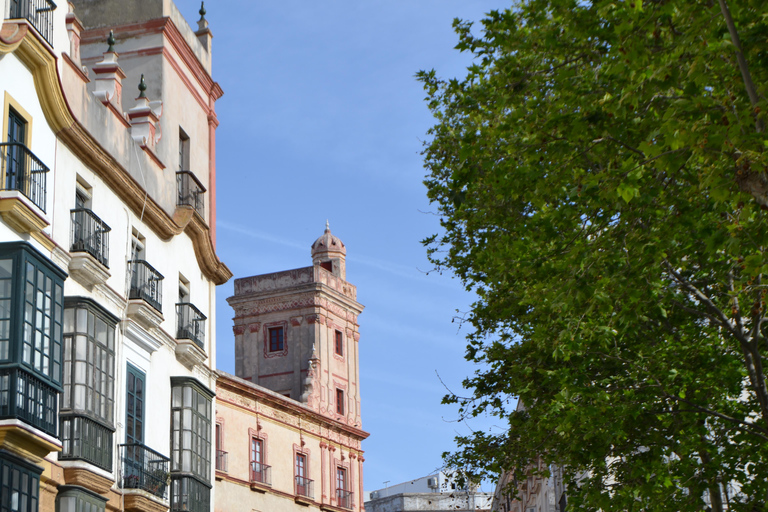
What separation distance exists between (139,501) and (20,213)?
22.6ft

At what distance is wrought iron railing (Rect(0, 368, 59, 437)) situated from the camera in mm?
17016

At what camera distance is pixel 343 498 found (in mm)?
51719

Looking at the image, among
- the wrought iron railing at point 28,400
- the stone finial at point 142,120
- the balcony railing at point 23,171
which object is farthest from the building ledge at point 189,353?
the balcony railing at point 23,171

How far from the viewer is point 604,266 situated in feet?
48.0

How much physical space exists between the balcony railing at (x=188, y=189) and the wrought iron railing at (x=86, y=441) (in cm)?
775

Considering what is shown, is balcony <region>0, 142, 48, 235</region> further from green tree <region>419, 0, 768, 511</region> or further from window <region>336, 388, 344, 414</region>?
window <region>336, 388, 344, 414</region>

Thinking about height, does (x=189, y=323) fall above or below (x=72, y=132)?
below

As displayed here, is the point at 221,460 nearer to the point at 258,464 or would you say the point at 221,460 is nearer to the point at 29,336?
the point at 258,464

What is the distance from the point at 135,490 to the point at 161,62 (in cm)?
1066

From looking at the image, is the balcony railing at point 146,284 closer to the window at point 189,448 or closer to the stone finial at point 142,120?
the window at point 189,448

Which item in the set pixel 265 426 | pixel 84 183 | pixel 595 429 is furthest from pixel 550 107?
pixel 265 426

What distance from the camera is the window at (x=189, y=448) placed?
24.7 meters

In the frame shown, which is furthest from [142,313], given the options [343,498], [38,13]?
[343,498]

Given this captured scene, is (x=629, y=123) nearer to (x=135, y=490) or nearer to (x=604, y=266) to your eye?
(x=604, y=266)
